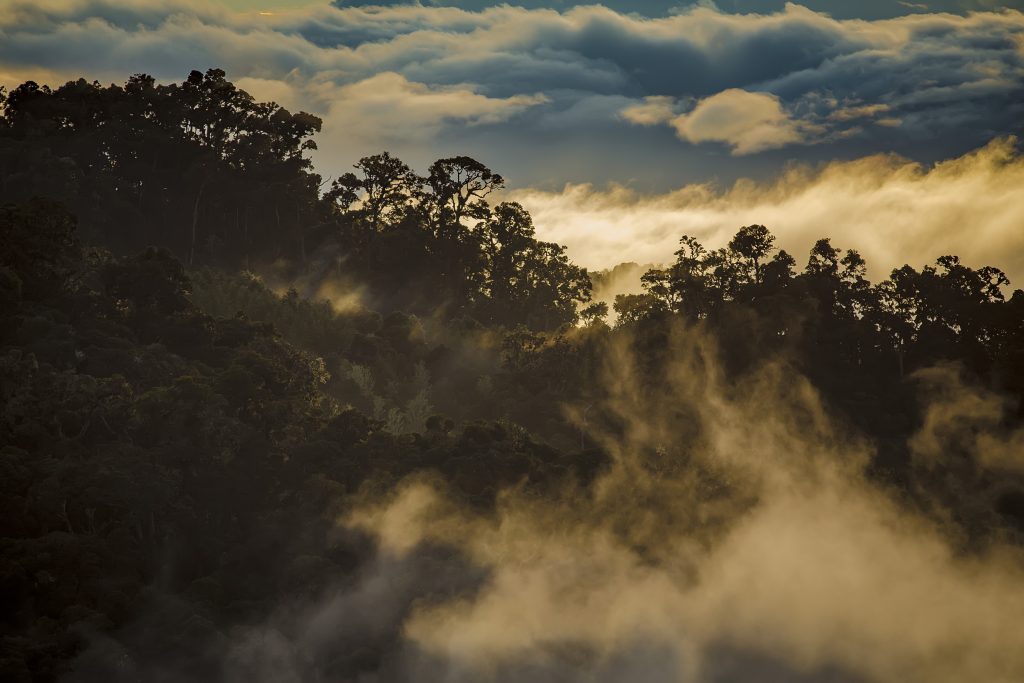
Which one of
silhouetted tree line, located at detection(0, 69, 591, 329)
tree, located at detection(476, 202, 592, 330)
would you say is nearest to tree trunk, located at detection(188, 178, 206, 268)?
silhouetted tree line, located at detection(0, 69, 591, 329)

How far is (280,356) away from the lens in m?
90.1

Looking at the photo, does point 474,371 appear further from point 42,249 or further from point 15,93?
point 15,93

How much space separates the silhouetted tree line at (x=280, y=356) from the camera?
229ft

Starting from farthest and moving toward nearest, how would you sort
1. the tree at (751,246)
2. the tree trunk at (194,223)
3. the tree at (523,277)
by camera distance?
the tree at (523,277)
the tree trunk at (194,223)
the tree at (751,246)

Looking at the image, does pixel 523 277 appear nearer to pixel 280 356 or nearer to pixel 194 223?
pixel 194 223

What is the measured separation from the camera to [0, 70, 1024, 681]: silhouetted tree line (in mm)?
69750

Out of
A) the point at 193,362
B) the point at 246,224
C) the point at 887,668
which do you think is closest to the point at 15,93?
the point at 246,224

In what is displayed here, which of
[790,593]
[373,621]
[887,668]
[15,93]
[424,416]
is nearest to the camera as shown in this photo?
[373,621]

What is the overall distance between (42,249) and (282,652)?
34088 mm

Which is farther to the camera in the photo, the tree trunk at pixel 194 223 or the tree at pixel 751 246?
the tree trunk at pixel 194 223

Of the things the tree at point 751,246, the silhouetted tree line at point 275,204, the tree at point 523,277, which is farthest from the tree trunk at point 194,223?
the tree at point 751,246

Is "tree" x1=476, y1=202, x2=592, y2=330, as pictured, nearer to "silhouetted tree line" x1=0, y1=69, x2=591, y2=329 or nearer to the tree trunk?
"silhouetted tree line" x1=0, y1=69, x2=591, y2=329

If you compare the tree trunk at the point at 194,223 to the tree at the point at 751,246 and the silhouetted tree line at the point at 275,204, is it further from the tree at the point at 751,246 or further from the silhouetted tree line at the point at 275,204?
the tree at the point at 751,246

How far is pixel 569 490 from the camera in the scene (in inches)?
3329
